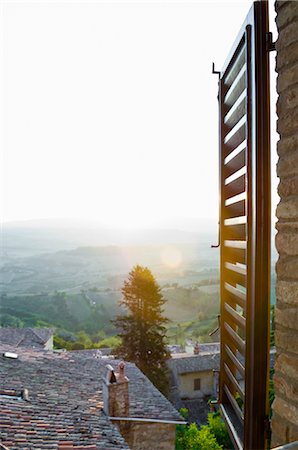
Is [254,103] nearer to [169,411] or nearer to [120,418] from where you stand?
[120,418]

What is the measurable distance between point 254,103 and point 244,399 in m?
0.90

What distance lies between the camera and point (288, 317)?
1176 mm

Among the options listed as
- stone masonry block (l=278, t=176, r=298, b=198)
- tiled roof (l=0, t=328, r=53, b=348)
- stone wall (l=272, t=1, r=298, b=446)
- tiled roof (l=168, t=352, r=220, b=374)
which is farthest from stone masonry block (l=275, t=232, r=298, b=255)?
tiled roof (l=168, t=352, r=220, b=374)

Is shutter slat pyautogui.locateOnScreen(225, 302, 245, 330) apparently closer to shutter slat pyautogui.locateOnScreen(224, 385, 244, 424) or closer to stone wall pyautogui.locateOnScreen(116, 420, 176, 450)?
shutter slat pyautogui.locateOnScreen(224, 385, 244, 424)

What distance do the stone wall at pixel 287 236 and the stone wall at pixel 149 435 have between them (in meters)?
4.35

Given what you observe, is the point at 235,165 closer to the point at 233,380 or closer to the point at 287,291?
the point at 287,291

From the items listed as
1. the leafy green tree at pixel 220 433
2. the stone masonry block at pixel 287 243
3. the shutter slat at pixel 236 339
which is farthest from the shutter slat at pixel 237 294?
the leafy green tree at pixel 220 433

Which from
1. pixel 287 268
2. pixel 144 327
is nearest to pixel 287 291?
pixel 287 268

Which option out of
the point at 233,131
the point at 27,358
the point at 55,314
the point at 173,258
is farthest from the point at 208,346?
the point at 233,131

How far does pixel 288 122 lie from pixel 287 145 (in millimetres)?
65

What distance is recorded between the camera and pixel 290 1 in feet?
3.99

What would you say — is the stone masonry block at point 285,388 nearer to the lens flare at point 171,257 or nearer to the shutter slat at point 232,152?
the shutter slat at point 232,152

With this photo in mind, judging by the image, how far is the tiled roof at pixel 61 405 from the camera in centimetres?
366

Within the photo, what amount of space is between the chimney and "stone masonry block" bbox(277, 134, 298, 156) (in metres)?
4.42
